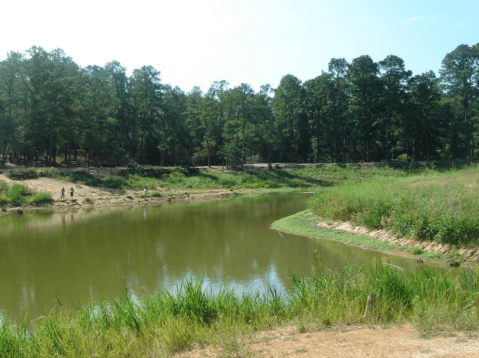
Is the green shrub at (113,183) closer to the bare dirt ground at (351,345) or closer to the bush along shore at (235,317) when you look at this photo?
the bush along shore at (235,317)

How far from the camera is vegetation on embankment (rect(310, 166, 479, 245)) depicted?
43.7ft

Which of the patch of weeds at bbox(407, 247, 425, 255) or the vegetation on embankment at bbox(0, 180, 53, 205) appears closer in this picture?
the patch of weeds at bbox(407, 247, 425, 255)

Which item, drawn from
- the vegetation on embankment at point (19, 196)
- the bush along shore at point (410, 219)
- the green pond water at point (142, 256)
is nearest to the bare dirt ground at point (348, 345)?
the green pond water at point (142, 256)

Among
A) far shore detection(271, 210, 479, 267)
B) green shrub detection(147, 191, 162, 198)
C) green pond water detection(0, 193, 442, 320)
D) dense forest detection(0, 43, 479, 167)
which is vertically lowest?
green pond water detection(0, 193, 442, 320)

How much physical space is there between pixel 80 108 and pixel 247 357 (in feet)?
140

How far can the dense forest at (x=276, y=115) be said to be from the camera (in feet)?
156

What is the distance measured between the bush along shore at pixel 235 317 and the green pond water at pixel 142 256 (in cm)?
134

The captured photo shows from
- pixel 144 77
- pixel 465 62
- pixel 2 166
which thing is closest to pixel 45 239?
pixel 2 166

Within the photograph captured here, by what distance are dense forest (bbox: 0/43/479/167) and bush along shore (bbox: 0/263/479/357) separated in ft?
131

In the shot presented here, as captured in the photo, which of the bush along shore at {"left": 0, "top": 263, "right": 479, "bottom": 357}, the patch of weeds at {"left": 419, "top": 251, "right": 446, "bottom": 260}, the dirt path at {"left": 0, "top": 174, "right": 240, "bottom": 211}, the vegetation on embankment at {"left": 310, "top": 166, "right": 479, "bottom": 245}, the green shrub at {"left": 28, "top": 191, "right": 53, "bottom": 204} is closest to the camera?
the bush along shore at {"left": 0, "top": 263, "right": 479, "bottom": 357}

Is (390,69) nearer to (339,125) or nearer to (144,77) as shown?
(339,125)

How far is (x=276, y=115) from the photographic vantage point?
2344 inches

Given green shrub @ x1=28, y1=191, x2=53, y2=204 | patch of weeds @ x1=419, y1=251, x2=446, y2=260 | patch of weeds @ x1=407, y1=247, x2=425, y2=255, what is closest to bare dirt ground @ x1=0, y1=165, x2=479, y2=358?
patch of weeds @ x1=419, y1=251, x2=446, y2=260

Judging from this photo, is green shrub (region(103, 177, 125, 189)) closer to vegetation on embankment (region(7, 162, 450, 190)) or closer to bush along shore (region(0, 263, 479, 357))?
vegetation on embankment (region(7, 162, 450, 190))
